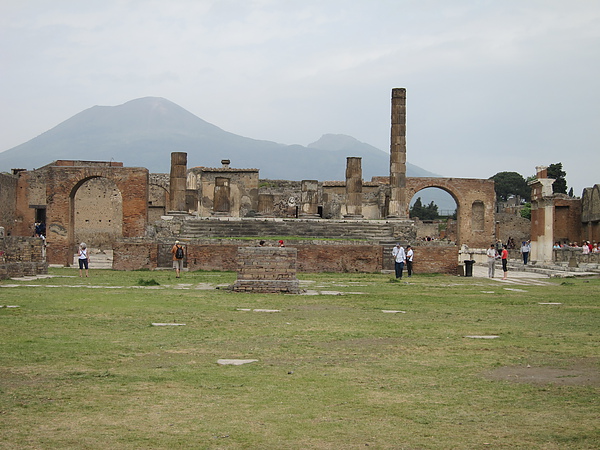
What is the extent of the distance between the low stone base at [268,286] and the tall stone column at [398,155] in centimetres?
2086

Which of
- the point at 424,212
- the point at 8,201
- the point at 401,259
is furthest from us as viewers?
the point at 424,212

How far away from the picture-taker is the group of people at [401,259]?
23219 mm

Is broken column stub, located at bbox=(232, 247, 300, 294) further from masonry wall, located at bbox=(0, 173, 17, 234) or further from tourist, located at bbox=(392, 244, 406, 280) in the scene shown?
masonry wall, located at bbox=(0, 173, 17, 234)

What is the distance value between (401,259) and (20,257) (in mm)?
10382

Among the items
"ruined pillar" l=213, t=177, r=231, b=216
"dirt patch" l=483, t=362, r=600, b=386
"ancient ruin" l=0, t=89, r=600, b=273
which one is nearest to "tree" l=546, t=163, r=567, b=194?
"ancient ruin" l=0, t=89, r=600, b=273

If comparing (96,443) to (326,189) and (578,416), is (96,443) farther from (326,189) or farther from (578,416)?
(326,189)

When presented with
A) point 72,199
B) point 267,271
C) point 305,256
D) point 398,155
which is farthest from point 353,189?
point 267,271

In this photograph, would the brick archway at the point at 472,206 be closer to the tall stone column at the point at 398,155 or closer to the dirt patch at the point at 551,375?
the tall stone column at the point at 398,155

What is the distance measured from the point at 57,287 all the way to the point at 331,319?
713 cm

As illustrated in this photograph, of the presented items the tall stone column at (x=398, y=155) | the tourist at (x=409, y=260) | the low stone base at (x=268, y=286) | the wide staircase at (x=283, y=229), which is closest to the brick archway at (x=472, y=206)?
the tall stone column at (x=398, y=155)

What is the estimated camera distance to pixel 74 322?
1055 cm

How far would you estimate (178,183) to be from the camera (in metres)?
34.6

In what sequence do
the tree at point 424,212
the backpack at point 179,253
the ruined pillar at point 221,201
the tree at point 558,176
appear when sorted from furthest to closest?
the tree at point 424,212, the tree at point 558,176, the ruined pillar at point 221,201, the backpack at point 179,253

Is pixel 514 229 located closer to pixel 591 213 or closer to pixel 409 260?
pixel 591 213
